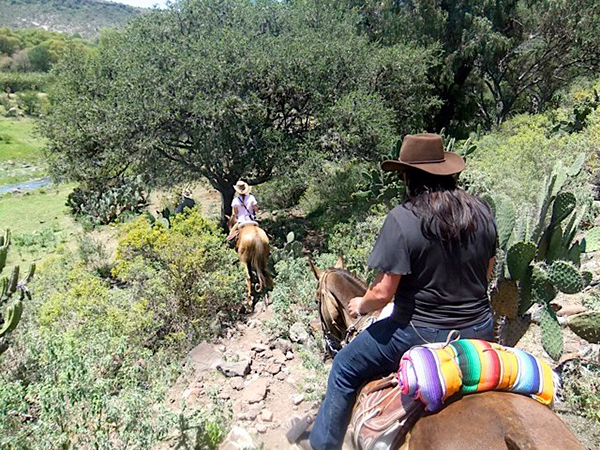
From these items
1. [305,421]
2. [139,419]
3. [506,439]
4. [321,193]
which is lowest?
[321,193]

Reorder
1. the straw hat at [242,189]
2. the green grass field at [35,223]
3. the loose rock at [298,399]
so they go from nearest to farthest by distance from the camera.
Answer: the loose rock at [298,399] → the straw hat at [242,189] → the green grass field at [35,223]

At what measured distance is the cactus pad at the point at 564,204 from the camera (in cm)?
394

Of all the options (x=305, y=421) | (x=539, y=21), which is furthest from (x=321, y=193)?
(x=539, y=21)

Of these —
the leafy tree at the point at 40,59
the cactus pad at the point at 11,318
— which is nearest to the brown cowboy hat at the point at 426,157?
the cactus pad at the point at 11,318

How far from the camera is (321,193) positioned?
44.8 feet

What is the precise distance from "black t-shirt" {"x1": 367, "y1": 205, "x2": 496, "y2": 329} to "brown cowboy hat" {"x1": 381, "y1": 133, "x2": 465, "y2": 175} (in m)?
0.25

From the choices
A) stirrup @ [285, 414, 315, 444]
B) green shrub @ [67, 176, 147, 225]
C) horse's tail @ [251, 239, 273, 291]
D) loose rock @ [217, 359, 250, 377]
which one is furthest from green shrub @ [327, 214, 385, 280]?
green shrub @ [67, 176, 147, 225]

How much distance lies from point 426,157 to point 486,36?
17903 millimetres

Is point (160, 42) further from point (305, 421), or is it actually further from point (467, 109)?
point (467, 109)

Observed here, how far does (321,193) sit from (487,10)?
11.4 metres

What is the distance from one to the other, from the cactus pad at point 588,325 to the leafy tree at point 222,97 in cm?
703

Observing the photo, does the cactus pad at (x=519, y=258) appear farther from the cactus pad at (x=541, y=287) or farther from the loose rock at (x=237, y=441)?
the loose rock at (x=237, y=441)

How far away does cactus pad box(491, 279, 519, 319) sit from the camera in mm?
4098

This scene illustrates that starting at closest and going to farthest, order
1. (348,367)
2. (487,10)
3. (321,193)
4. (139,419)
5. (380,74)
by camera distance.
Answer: (348,367) → (139,419) → (380,74) → (321,193) → (487,10)
